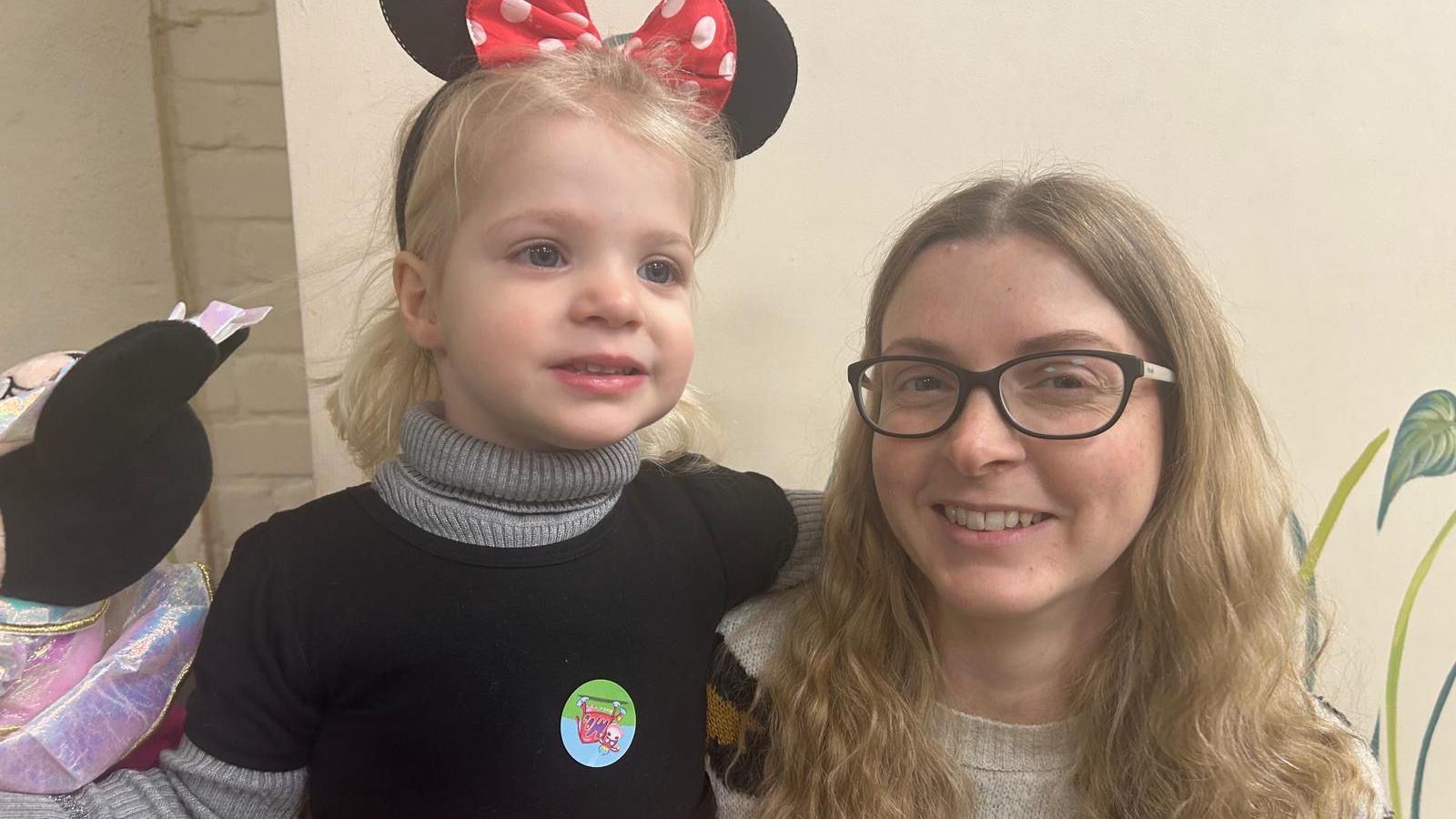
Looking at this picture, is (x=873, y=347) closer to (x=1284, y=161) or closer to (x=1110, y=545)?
(x=1110, y=545)

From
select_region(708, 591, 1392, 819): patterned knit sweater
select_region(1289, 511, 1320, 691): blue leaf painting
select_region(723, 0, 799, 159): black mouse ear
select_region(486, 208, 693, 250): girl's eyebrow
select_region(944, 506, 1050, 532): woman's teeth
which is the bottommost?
select_region(708, 591, 1392, 819): patterned knit sweater

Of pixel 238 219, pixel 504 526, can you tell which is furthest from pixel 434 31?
pixel 238 219

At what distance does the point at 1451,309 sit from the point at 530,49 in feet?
4.65

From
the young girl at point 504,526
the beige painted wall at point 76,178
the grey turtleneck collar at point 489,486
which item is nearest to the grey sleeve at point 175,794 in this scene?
the young girl at point 504,526

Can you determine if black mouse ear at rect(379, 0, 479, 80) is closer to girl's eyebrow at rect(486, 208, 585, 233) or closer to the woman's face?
girl's eyebrow at rect(486, 208, 585, 233)

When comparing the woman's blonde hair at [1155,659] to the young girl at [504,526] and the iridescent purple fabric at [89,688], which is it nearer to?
the young girl at [504,526]

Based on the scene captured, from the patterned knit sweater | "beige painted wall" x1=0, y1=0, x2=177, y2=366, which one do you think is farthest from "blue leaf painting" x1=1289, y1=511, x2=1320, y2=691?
"beige painted wall" x1=0, y1=0, x2=177, y2=366

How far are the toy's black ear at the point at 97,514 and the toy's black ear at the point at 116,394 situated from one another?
1 centimetres

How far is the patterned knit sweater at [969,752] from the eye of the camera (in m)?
0.93

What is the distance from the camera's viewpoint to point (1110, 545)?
87 centimetres

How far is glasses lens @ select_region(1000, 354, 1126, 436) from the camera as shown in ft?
2.76

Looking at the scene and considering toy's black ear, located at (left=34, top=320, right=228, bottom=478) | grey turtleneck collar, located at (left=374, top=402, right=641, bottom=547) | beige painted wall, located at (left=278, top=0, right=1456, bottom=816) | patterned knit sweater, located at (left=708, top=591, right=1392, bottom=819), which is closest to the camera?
toy's black ear, located at (left=34, top=320, right=228, bottom=478)

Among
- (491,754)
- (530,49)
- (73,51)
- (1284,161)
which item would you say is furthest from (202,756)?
(1284,161)

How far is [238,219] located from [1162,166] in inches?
59.6
